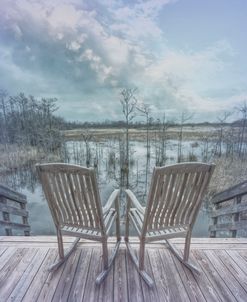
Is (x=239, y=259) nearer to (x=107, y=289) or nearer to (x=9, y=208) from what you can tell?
(x=107, y=289)

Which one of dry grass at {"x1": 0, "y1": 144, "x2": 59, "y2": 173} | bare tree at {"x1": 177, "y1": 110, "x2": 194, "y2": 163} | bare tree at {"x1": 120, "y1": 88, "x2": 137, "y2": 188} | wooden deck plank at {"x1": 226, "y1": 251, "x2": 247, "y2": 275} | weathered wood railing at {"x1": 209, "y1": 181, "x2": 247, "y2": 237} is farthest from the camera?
dry grass at {"x1": 0, "y1": 144, "x2": 59, "y2": 173}

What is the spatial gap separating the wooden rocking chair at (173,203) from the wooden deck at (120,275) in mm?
114

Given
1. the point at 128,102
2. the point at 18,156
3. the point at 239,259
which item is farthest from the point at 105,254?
the point at 18,156

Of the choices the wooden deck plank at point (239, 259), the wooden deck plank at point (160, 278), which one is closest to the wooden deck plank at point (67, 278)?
the wooden deck plank at point (160, 278)

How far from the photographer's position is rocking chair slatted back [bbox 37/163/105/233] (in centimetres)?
129

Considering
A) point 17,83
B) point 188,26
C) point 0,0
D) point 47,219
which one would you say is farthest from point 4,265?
point 188,26

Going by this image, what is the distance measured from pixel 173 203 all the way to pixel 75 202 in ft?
2.37

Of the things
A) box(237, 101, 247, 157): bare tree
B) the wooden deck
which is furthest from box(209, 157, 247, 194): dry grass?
the wooden deck

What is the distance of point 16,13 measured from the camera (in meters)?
2.72

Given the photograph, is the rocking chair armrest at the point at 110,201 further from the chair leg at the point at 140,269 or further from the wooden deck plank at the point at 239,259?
the wooden deck plank at the point at 239,259

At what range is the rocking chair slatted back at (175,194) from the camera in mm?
1271

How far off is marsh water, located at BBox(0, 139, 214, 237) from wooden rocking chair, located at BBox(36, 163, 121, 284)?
7.41ft

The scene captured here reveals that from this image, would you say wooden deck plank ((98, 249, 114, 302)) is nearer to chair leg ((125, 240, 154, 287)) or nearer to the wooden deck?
the wooden deck

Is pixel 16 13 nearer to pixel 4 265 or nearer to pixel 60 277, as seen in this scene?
pixel 4 265
